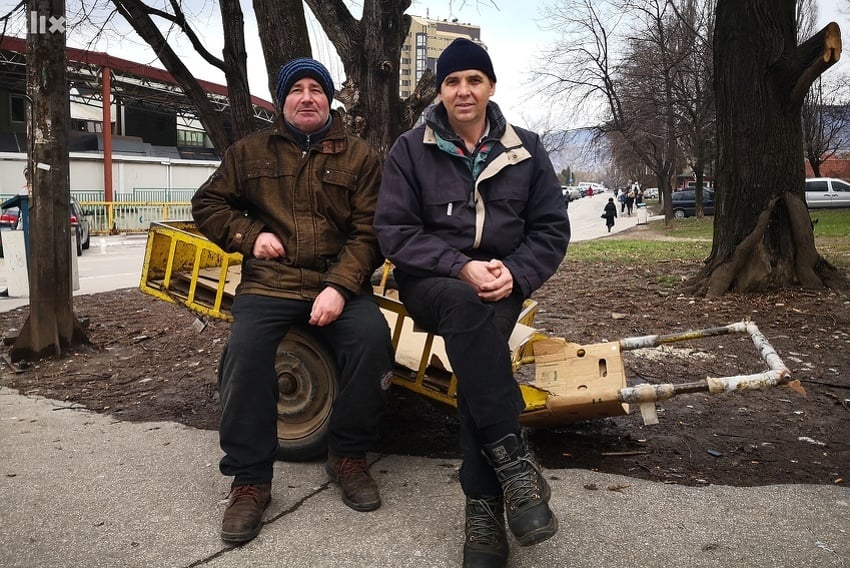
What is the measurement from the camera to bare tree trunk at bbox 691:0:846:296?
8055mm

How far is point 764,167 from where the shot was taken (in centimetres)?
816

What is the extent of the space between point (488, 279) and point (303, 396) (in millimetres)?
1268

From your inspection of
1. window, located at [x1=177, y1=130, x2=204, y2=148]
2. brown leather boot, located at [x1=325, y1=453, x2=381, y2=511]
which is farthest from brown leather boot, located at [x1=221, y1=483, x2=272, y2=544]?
window, located at [x1=177, y1=130, x2=204, y2=148]

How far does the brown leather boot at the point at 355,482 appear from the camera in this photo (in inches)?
123

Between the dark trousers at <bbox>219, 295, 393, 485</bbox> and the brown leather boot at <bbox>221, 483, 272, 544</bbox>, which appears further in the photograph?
the dark trousers at <bbox>219, 295, 393, 485</bbox>

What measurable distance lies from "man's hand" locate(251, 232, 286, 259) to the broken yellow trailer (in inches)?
15.5

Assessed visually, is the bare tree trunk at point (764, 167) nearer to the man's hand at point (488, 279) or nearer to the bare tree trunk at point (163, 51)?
the bare tree trunk at point (163, 51)

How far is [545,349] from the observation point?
4.14 m

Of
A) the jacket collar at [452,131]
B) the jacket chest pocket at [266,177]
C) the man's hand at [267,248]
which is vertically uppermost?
the jacket collar at [452,131]

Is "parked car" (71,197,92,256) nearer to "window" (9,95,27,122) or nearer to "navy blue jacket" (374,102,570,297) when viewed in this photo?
"navy blue jacket" (374,102,570,297)

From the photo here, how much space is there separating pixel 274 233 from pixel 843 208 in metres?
41.1

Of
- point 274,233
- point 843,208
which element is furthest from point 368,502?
point 843,208

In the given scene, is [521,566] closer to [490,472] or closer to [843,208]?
[490,472]

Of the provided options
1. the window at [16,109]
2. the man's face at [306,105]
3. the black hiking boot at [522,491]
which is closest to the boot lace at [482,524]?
the black hiking boot at [522,491]
